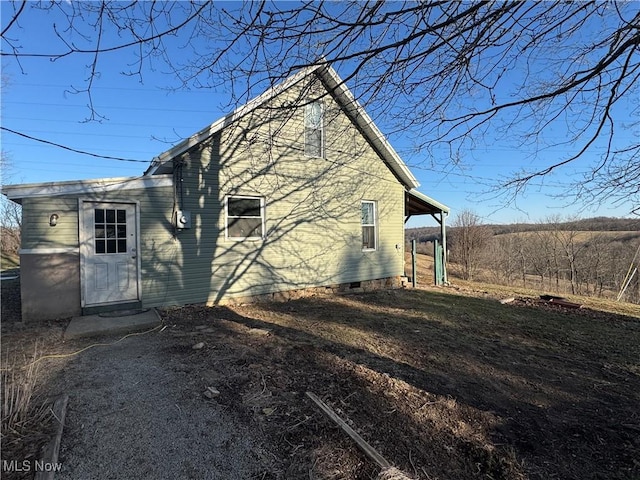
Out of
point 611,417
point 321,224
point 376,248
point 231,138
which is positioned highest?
point 231,138

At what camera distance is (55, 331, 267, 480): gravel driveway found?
2.27 m

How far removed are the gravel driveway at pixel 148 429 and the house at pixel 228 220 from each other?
2810 mm

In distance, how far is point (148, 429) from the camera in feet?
8.91

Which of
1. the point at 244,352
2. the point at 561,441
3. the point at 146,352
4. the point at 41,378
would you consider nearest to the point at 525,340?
the point at 561,441

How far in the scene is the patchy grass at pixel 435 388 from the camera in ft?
8.05

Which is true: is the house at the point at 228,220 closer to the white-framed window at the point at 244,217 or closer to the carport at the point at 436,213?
the white-framed window at the point at 244,217

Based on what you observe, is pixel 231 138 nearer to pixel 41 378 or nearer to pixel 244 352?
pixel 244 352

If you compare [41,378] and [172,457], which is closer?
[172,457]

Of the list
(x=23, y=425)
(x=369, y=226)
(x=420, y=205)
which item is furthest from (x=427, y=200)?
(x=23, y=425)

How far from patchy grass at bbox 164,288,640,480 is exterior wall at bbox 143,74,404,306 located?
117 cm

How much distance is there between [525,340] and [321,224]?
5737 millimetres

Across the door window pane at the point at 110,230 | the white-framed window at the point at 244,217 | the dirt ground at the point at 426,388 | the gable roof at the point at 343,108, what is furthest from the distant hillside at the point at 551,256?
the door window pane at the point at 110,230

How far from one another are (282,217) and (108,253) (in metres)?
4.05

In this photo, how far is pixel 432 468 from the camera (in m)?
2.33
